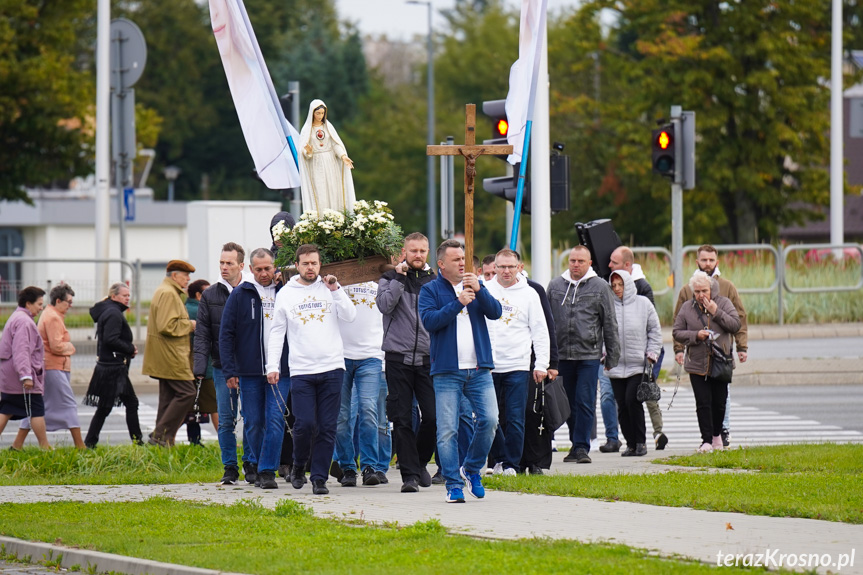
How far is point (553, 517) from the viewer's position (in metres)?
9.10

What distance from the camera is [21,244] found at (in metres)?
51.9

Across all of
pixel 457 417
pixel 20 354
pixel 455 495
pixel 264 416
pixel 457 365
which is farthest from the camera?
pixel 20 354

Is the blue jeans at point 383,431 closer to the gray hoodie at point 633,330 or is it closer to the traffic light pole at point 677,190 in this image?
the gray hoodie at point 633,330

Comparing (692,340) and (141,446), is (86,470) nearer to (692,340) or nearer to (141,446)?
(141,446)

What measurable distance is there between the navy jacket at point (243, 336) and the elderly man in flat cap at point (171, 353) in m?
2.78

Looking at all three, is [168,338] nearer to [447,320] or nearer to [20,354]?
[20,354]

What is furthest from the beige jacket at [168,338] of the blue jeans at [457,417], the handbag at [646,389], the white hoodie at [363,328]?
the blue jeans at [457,417]

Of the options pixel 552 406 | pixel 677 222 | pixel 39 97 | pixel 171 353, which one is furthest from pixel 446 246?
pixel 39 97

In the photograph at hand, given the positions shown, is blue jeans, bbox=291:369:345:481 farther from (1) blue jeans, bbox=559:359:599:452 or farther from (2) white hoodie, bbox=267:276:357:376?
Result: (1) blue jeans, bbox=559:359:599:452

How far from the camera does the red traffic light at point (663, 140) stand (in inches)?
739

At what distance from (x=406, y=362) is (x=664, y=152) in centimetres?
907

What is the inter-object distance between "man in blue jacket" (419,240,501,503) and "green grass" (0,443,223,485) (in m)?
2.70

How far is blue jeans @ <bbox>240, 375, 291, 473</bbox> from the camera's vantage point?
437 inches

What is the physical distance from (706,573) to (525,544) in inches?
52.8
